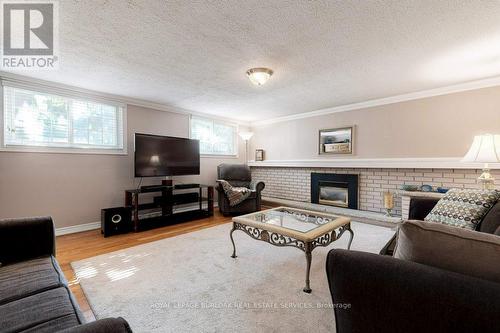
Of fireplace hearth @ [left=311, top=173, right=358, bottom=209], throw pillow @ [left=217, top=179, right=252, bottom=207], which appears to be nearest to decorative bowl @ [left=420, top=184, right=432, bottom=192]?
fireplace hearth @ [left=311, top=173, right=358, bottom=209]

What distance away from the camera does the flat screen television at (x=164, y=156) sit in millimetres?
3738

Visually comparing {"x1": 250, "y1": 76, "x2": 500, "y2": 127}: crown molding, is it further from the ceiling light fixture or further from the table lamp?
the ceiling light fixture

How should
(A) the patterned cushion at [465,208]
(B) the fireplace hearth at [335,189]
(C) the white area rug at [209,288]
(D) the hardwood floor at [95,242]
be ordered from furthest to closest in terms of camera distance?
(B) the fireplace hearth at [335,189] < (D) the hardwood floor at [95,242] < (A) the patterned cushion at [465,208] < (C) the white area rug at [209,288]

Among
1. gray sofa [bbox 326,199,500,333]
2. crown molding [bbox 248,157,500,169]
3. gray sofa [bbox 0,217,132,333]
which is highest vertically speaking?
crown molding [bbox 248,157,500,169]

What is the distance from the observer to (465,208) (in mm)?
1727

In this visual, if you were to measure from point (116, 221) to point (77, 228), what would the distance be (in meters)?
0.65

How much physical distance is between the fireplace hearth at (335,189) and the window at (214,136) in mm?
Result: 2170

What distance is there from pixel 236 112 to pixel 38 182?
3.49 metres

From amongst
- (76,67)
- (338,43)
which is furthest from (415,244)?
(76,67)

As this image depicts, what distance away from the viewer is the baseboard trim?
10.7ft

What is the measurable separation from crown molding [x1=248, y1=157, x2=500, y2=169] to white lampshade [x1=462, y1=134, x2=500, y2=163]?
0.74m

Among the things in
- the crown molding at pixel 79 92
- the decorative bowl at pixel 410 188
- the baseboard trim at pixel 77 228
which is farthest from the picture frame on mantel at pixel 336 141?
the baseboard trim at pixel 77 228

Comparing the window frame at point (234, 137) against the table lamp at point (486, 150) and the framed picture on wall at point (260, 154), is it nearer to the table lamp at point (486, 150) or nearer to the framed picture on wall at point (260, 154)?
the framed picture on wall at point (260, 154)

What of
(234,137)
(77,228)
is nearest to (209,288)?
(77,228)
